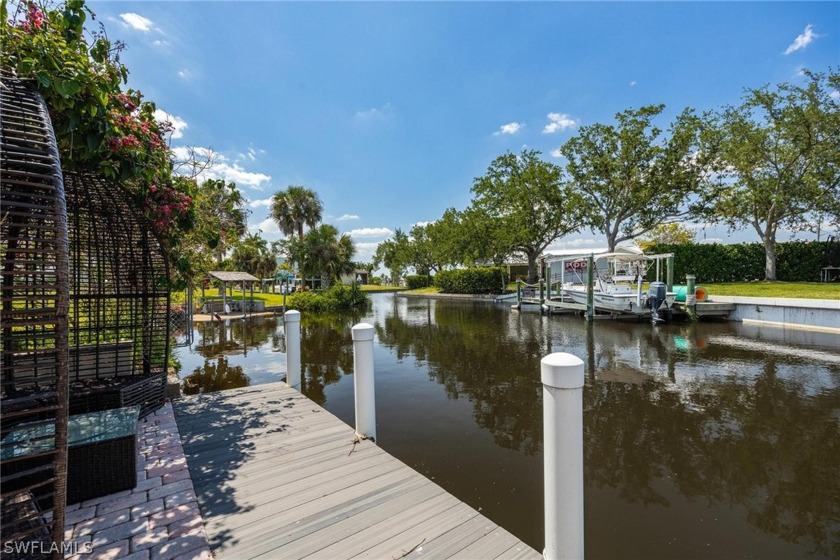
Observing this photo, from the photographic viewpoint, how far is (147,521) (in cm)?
240

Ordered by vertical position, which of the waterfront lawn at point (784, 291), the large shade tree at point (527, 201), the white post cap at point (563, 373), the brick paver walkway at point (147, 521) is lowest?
the brick paver walkway at point (147, 521)

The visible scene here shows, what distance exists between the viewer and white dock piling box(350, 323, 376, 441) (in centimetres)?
372

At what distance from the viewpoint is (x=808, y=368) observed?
7488 mm

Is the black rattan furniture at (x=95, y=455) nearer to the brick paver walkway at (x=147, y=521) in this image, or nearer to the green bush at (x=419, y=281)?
the brick paver walkway at (x=147, y=521)

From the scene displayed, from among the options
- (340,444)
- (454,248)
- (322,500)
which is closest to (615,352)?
(340,444)

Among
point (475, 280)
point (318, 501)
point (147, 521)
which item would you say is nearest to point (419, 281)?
point (475, 280)

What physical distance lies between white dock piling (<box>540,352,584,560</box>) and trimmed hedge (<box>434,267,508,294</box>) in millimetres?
30051

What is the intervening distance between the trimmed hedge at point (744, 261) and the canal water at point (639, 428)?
41.7ft

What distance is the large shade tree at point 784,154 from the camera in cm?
1820

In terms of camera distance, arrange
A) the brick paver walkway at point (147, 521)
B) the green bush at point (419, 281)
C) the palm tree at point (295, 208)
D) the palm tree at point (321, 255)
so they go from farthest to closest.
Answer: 1. the green bush at point (419, 281)
2. the palm tree at point (295, 208)
3. the palm tree at point (321, 255)
4. the brick paver walkway at point (147, 521)

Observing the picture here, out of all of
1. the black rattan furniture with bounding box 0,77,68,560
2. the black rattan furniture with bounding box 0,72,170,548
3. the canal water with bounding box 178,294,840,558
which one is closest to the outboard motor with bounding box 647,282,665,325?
the canal water with bounding box 178,294,840,558

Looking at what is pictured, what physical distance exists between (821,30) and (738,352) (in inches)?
440

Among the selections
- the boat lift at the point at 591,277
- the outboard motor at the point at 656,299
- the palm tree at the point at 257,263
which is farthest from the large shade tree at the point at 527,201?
the palm tree at the point at 257,263

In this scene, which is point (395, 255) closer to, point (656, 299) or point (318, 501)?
point (656, 299)
